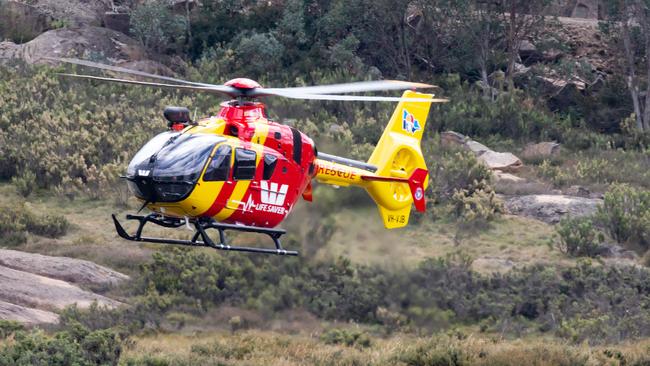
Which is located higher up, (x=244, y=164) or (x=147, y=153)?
(x=147, y=153)

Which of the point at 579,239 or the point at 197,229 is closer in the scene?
the point at 197,229

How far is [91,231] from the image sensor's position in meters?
32.4

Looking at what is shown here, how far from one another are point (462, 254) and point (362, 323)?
3.19m

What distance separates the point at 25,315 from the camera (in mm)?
27234

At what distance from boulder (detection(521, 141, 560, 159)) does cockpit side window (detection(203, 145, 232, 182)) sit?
20.5m

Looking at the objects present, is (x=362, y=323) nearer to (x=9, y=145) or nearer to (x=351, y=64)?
(x=9, y=145)

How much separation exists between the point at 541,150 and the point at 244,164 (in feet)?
69.2

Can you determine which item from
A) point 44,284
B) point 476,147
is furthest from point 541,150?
point 44,284

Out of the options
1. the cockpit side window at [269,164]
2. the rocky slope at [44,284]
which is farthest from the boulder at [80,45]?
the cockpit side window at [269,164]

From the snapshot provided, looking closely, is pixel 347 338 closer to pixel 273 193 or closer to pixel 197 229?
pixel 273 193

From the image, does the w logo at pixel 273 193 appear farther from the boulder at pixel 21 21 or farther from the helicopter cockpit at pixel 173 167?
the boulder at pixel 21 21

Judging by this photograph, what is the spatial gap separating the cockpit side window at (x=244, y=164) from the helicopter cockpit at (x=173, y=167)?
0.24 m

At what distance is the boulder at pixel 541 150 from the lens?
1617 inches

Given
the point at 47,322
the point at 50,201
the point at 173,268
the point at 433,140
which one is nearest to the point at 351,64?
the point at 433,140
